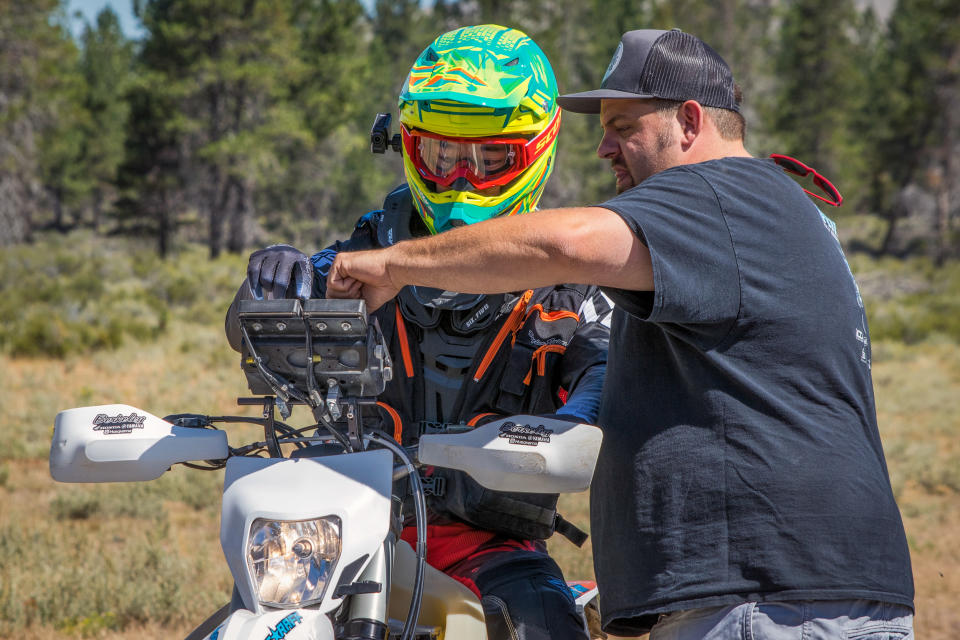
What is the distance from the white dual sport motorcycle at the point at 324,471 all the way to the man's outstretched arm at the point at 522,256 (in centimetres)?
17

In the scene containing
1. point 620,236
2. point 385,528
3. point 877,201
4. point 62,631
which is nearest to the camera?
point 385,528

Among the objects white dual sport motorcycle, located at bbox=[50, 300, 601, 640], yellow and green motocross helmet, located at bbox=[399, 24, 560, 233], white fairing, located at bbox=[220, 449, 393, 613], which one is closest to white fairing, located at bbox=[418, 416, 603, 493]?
white dual sport motorcycle, located at bbox=[50, 300, 601, 640]

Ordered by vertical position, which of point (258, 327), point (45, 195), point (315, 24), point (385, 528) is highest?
point (315, 24)

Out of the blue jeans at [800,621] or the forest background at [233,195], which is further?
the forest background at [233,195]

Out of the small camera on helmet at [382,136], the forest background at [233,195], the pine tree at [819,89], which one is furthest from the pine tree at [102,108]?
the small camera on helmet at [382,136]

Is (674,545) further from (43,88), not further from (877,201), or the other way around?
(877,201)

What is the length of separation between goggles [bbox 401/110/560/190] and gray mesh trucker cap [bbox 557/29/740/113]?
1.71 feet

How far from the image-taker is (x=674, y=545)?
221 cm

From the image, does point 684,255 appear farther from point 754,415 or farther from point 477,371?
point 477,371

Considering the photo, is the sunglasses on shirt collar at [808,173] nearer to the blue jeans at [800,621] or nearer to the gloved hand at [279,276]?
the blue jeans at [800,621]

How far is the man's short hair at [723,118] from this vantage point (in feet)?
8.20

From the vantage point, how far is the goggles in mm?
3008

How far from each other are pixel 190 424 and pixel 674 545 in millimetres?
1267

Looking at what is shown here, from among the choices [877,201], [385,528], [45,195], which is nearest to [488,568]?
[385,528]
